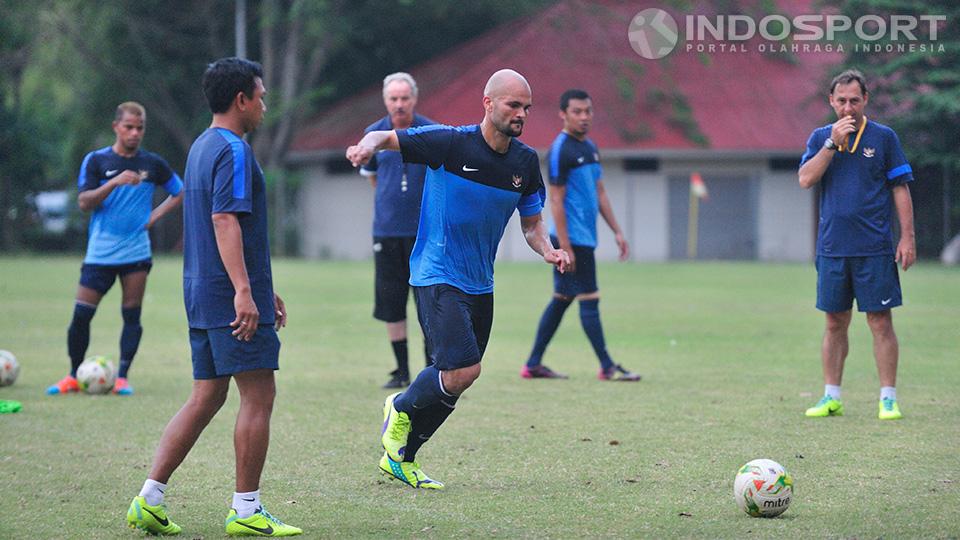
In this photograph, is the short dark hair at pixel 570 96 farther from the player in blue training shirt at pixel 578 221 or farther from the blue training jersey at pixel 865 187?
the blue training jersey at pixel 865 187

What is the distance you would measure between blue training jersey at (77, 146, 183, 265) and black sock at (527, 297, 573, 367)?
3634 mm

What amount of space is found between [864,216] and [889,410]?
1429 mm

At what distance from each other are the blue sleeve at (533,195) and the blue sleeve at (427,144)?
1.80 feet

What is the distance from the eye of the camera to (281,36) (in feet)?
145

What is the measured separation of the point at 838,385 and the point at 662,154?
31.3m

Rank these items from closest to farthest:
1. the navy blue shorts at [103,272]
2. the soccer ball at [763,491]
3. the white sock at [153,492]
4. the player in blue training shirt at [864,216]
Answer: the white sock at [153,492], the soccer ball at [763,491], the player in blue training shirt at [864,216], the navy blue shorts at [103,272]

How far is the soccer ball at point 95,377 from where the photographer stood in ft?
36.8

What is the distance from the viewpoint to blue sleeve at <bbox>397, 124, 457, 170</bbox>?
7207 millimetres

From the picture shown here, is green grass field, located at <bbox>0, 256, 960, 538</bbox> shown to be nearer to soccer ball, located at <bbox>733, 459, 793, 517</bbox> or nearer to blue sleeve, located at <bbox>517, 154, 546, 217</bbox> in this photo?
soccer ball, located at <bbox>733, 459, 793, 517</bbox>

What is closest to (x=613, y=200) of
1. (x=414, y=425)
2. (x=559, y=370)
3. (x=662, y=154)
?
(x=662, y=154)

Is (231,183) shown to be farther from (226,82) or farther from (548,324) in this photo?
(548,324)

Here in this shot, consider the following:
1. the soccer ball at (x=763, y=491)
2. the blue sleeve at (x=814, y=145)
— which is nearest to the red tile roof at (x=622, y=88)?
the blue sleeve at (x=814, y=145)

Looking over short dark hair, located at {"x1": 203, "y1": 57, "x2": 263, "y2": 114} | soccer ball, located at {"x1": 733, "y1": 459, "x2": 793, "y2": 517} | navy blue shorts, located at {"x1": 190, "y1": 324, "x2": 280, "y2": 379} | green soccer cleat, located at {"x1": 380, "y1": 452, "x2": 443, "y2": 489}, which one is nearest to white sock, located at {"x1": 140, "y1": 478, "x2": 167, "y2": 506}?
navy blue shorts, located at {"x1": 190, "y1": 324, "x2": 280, "y2": 379}

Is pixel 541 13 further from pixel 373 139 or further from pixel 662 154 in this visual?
pixel 373 139
